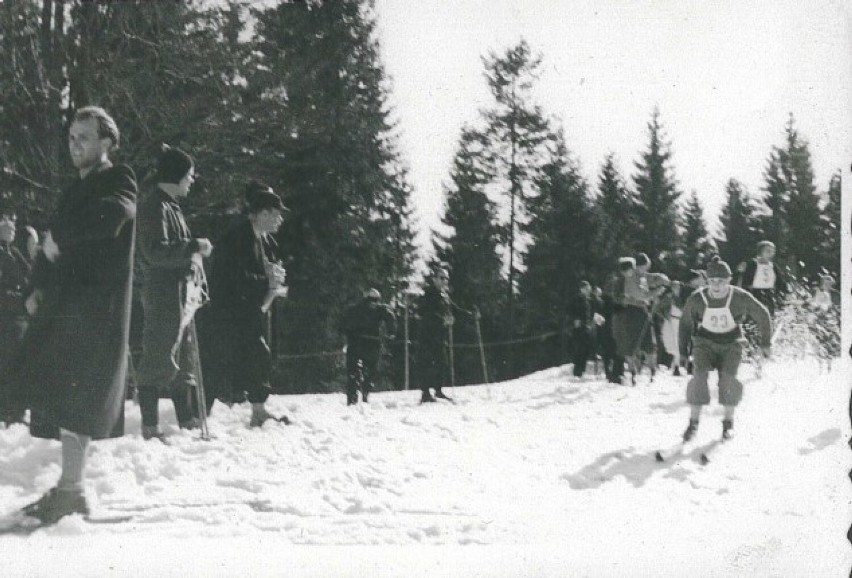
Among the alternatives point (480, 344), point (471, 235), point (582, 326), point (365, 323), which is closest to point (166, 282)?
point (365, 323)

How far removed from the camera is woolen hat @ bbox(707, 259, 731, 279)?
189 inches

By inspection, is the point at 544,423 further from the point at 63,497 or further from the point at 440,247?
the point at 63,497

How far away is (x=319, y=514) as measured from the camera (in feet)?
13.4

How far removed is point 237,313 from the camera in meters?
4.51

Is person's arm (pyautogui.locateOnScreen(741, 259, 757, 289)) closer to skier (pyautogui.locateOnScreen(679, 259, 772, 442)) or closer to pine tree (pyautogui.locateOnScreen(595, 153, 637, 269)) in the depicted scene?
skier (pyautogui.locateOnScreen(679, 259, 772, 442))

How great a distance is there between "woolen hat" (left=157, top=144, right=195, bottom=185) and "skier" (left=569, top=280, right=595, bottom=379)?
2.70 meters

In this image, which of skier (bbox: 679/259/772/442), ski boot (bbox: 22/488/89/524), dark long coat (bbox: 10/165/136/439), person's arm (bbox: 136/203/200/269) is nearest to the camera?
dark long coat (bbox: 10/165/136/439)

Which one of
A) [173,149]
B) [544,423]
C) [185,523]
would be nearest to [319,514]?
[185,523]

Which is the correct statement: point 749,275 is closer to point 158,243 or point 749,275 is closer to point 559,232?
point 559,232

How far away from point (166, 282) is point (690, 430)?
128 inches

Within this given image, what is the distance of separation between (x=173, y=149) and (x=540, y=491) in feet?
9.33

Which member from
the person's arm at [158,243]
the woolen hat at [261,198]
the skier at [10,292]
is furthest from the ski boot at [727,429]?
the skier at [10,292]

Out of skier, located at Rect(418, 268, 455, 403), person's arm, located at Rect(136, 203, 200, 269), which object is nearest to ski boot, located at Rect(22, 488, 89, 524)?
person's arm, located at Rect(136, 203, 200, 269)

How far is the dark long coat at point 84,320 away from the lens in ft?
11.3
